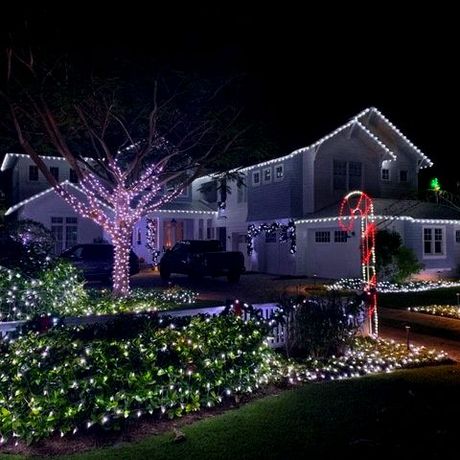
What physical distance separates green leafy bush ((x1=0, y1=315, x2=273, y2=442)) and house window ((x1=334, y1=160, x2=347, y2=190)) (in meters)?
19.3

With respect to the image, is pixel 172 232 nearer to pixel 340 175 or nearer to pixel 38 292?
pixel 340 175

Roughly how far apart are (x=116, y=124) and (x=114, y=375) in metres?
12.6

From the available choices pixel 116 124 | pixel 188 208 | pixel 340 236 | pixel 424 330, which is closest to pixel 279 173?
pixel 340 236

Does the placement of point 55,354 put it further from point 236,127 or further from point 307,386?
point 236,127

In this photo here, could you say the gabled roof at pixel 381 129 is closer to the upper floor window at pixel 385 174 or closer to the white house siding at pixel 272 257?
the upper floor window at pixel 385 174

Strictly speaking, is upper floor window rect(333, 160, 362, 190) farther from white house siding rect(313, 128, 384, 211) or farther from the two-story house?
white house siding rect(313, 128, 384, 211)

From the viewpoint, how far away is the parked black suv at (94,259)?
20797mm

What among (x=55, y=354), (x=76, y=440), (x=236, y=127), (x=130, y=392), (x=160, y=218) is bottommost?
(x=76, y=440)

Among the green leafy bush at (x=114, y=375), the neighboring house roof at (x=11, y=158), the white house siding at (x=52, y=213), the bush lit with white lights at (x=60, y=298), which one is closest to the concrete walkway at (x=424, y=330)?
the green leafy bush at (x=114, y=375)

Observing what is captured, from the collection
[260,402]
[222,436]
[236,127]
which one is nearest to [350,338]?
[260,402]

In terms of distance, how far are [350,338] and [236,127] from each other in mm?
9692

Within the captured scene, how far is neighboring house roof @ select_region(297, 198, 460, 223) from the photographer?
22844mm

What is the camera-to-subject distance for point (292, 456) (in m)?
4.94

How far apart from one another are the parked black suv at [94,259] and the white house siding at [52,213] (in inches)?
313
